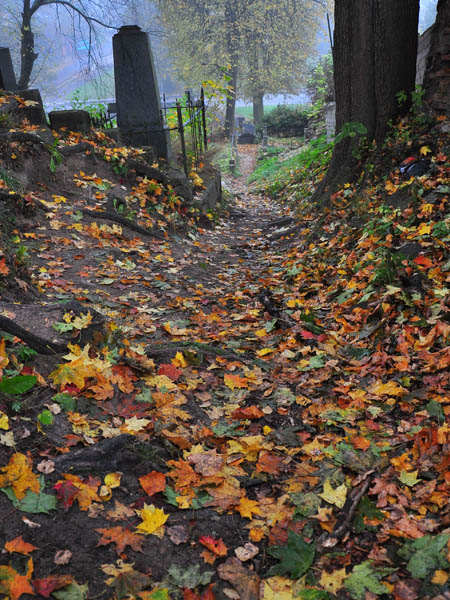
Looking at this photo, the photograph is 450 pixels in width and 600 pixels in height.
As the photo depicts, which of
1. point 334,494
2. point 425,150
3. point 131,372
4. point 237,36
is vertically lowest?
point 334,494

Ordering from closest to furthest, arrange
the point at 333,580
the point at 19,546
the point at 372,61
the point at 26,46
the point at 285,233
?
1. the point at 19,546
2. the point at 333,580
3. the point at 372,61
4. the point at 285,233
5. the point at 26,46

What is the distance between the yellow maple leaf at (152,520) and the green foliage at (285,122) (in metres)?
27.0

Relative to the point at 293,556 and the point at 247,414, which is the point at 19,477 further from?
the point at 247,414

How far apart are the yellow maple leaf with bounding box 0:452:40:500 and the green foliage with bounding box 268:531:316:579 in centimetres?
103

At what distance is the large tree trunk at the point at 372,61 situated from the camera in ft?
20.2

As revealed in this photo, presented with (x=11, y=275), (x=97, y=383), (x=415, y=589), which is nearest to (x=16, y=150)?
(x=11, y=275)

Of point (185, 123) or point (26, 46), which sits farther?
point (26, 46)

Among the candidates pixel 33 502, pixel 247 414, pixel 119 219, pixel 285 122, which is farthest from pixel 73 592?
pixel 285 122

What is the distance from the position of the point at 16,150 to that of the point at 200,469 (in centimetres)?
563

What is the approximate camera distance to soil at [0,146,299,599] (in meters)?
1.77

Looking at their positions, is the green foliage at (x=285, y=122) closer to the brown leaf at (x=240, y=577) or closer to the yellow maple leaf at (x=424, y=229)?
the yellow maple leaf at (x=424, y=229)

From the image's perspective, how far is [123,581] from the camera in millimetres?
1646

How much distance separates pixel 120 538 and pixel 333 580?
0.85m

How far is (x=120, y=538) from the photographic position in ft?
5.97
